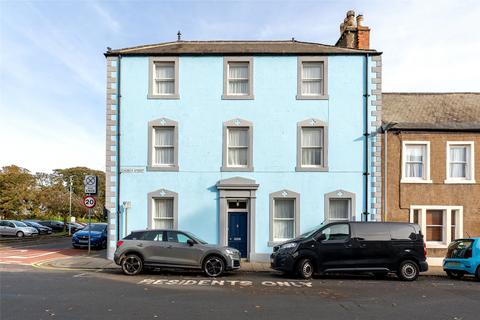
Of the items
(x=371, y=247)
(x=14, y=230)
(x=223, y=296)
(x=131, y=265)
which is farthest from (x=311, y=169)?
(x=14, y=230)

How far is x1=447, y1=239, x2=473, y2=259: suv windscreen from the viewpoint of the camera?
1370cm

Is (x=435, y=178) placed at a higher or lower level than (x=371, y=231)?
higher

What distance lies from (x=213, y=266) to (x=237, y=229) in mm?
4217

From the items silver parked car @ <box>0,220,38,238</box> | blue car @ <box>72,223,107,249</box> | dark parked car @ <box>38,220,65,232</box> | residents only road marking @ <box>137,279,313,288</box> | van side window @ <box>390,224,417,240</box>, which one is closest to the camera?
residents only road marking @ <box>137,279,313,288</box>

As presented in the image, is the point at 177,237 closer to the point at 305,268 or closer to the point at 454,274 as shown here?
the point at 305,268

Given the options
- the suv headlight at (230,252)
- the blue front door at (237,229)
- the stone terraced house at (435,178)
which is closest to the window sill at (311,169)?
the stone terraced house at (435,178)

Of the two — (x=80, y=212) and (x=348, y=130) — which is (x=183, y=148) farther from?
(x=80, y=212)

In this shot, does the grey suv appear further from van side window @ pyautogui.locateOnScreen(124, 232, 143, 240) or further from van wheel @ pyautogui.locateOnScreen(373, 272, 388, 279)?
van wheel @ pyautogui.locateOnScreen(373, 272, 388, 279)

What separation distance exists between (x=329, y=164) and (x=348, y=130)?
1679 mm

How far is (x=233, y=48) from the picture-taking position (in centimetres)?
1811

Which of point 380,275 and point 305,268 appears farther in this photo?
point 380,275

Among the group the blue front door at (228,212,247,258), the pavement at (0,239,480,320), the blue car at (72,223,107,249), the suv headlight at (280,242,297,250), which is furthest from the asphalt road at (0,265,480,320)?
the blue car at (72,223,107,249)

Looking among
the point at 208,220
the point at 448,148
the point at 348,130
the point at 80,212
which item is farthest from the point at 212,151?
the point at 80,212

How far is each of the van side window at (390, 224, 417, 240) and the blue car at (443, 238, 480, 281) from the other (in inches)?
68.3
